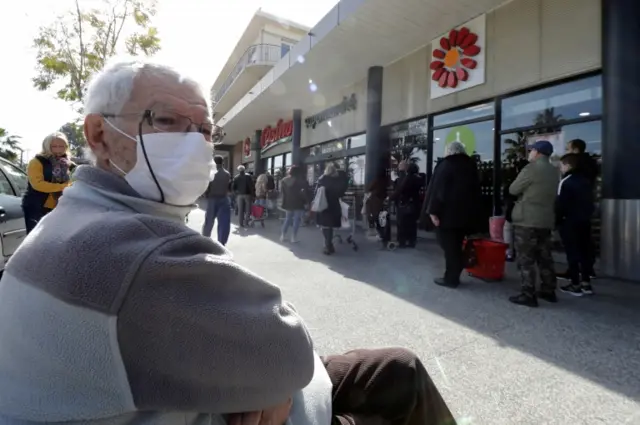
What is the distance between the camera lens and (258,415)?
93 cm

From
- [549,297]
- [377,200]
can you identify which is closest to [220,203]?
[377,200]

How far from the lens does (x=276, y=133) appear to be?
18.2m

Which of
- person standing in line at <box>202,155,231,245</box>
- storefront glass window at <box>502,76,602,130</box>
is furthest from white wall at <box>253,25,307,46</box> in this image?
person standing in line at <box>202,155,231,245</box>

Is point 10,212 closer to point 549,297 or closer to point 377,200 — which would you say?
point 377,200

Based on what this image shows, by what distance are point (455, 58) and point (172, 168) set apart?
8.15 meters

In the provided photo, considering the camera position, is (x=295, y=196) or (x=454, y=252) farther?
(x=295, y=196)

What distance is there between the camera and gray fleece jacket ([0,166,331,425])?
764 mm

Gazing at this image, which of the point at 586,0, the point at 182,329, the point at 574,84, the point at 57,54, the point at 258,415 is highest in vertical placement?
the point at 57,54

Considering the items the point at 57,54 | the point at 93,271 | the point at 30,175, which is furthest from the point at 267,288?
the point at 57,54

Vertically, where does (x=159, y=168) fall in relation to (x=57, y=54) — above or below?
below

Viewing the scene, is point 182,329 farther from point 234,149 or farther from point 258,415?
point 234,149

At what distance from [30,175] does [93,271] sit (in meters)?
4.21

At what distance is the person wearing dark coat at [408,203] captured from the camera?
7.55m

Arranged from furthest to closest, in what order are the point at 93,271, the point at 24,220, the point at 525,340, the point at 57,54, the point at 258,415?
the point at 57,54, the point at 24,220, the point at 525,340, the point at 258,415, the point at 93,271
